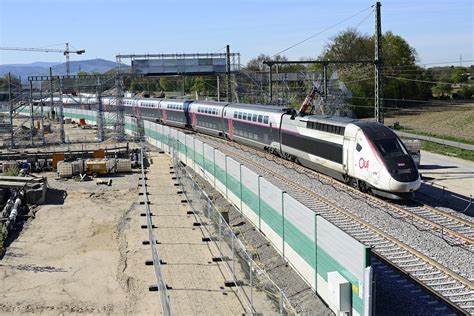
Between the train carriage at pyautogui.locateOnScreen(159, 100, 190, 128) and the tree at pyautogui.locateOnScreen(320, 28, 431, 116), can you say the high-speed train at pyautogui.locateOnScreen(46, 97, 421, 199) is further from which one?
the tree at pyautogui.locateOnScreen(320, 28, 431, 116)

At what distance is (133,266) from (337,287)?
8401mm

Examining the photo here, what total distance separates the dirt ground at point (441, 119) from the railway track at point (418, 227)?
133 ft

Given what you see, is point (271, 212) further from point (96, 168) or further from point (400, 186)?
point (96, 168)

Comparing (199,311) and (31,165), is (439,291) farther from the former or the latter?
(31,165)

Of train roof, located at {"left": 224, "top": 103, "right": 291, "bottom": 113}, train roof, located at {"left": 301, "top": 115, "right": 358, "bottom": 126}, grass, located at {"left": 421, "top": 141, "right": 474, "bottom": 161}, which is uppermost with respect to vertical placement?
train roof, located at {"left": 224, "top": 103, "right": 291, "bottom": 113}

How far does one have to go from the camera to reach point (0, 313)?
15625 millimetres

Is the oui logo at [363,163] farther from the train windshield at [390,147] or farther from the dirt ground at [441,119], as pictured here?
the dirt ground at [441,119]

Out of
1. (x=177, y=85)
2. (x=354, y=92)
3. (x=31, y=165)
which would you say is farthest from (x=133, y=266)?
(x=177, y=85)

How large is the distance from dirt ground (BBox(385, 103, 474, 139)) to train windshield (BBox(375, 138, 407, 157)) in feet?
131

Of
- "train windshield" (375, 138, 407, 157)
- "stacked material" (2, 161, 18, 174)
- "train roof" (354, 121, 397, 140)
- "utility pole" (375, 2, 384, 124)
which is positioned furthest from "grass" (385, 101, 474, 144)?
"stacked material" (2, 161, 18, 174)

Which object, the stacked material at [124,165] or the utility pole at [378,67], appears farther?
the stacked material at [124,165]

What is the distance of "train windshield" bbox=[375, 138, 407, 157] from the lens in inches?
885

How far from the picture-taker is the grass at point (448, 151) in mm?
39628

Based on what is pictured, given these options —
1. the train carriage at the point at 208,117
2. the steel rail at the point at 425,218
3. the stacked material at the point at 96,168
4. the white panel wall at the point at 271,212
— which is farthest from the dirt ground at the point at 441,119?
the white panel wall at the point at 271,212
